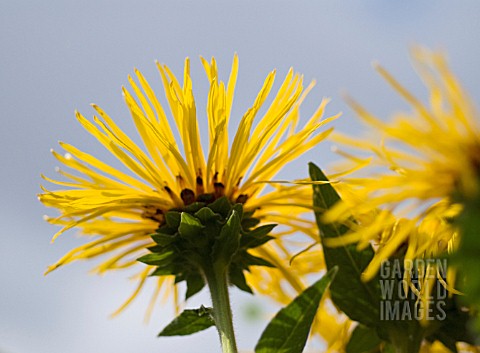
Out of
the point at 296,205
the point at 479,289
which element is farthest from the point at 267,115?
the point at 479,289

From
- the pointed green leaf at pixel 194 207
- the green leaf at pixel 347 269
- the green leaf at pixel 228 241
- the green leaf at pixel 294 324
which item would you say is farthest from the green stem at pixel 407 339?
the pointed green leaf at pixel 194 207

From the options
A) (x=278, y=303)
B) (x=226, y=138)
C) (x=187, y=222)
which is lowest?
(x=278, y=303)

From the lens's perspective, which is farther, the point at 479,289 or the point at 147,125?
the point at 147,125

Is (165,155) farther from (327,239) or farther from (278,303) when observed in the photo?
(278,303)

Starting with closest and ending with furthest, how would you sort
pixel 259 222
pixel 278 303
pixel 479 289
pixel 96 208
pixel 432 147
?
pixel 479 289
pixel 432 147
pixel 96 208
pixel 259 222
pixel 278 303

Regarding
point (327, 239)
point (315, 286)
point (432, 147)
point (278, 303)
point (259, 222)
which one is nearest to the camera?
point (432, 147)
